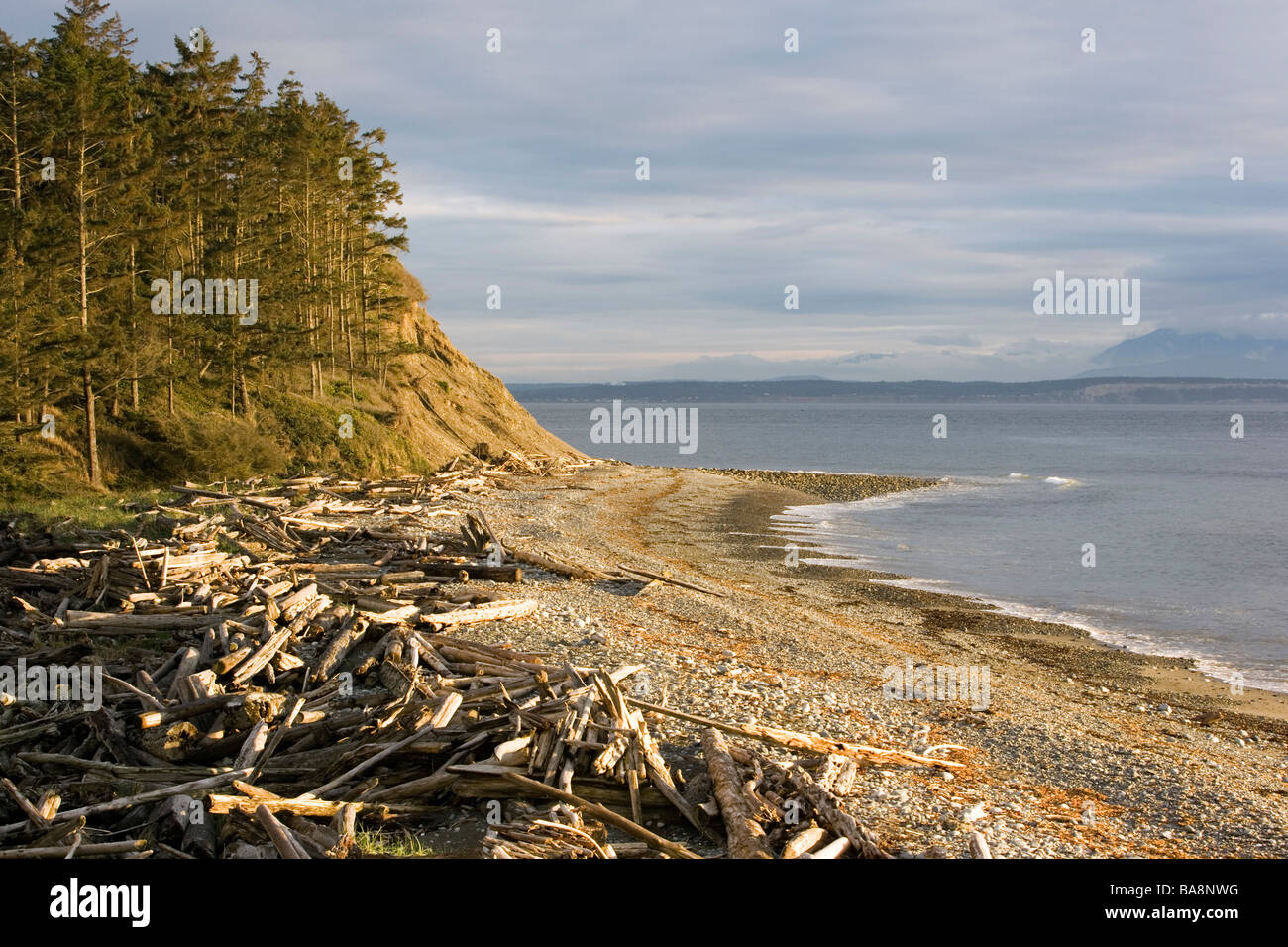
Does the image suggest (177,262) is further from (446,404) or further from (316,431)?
(446,404)

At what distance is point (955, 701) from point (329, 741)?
9424mm

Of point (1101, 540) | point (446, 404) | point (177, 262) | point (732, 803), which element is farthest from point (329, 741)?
Answer: point (446, 404)

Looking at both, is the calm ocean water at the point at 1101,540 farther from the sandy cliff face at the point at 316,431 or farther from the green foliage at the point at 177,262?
the green foliage at the point at 177,262

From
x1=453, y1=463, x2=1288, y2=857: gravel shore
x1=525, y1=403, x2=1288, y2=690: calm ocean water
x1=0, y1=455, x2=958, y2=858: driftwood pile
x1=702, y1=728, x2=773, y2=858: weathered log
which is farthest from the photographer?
x1=525, y1=403, x2=1288, y2=690: calm ocean water

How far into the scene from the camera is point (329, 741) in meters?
9.37

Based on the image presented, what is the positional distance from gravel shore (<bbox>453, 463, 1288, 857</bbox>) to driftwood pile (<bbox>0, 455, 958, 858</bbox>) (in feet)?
3.08

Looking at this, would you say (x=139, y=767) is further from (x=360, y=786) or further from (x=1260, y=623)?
(x=1260, y=623)

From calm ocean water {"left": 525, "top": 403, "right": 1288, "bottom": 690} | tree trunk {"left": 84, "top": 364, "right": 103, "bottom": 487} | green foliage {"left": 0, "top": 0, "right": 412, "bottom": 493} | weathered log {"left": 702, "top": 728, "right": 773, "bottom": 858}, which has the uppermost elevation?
green foliage {"left": 0, "top": 0, "right": 412, "bottom": 493}

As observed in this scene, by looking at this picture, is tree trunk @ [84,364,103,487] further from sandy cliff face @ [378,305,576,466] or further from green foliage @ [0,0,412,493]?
sandy cliff face @ [378,305,576,466]

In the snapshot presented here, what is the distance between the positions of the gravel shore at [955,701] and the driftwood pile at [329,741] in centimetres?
94

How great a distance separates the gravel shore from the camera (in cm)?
924

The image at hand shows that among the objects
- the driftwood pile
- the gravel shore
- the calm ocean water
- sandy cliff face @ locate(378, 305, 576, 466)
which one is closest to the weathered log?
the driftwood pile

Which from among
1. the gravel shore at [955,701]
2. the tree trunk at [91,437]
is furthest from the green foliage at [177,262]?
the gravel shore at [955,701]

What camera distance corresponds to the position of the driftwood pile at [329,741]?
24.3 ft
